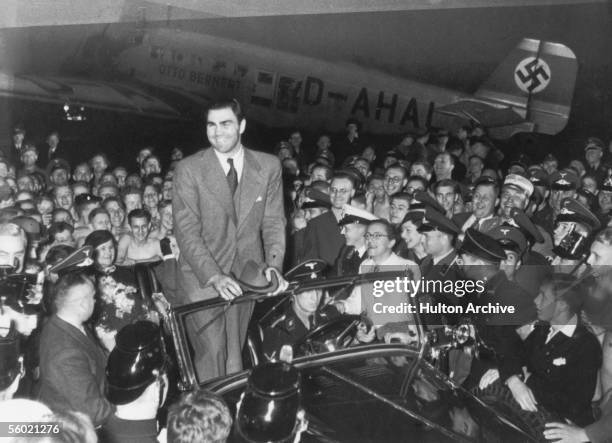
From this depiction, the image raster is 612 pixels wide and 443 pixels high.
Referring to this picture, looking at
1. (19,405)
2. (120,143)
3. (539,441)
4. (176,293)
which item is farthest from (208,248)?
(120,143)

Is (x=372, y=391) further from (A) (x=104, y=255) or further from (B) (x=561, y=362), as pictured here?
(A) (x=104, y=255)

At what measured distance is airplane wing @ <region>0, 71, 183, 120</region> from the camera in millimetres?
14164

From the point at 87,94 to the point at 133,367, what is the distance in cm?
1443

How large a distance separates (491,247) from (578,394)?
911mm

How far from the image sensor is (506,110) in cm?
1536

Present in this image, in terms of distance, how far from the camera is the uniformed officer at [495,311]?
9.43 ft

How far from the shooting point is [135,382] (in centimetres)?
205

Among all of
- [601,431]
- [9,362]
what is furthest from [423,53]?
[9,362]

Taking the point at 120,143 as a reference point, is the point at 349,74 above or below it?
above

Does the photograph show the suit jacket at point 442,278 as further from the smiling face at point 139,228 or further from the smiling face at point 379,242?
the smiling face at point 139,228

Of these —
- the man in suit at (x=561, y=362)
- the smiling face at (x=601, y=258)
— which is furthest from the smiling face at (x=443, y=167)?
the man in suit at (x=561, y=362)

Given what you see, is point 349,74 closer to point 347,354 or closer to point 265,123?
point 265,123

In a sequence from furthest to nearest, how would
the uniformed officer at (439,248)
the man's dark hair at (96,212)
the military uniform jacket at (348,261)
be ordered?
the man's dark hair at (96,212) → the military uniform jacket at (348,261) → the uniformed officer at (439,248)

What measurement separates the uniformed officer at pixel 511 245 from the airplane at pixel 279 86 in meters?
12.0
